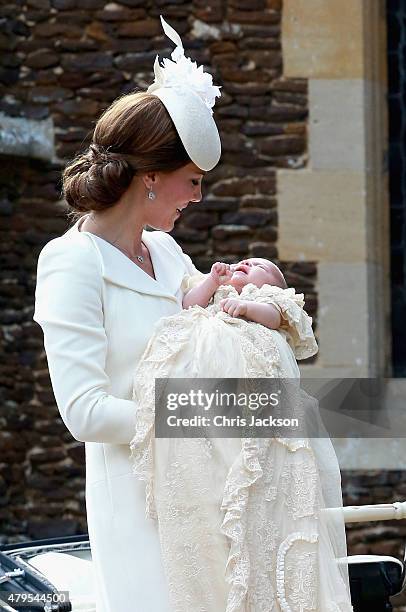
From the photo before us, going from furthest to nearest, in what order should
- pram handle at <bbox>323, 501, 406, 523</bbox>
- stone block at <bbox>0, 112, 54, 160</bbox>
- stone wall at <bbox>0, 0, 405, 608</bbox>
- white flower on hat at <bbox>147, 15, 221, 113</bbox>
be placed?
1. stone wall at <bbox>0, 0, 405, 608</bbox>
2. stone block at <bbox>0, 112, 54, 160</bbox>
3. pram handle at <bbox>323, 501, 406, 523</bbox>
4. white flower on hat at <bbox>147, 15, 221, 113</bbox>

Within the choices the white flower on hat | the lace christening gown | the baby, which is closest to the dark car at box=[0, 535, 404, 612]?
the lace christening gown

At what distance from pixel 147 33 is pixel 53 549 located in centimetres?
348

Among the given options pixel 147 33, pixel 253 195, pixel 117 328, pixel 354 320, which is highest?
pixel 147 33

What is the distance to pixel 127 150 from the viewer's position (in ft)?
8.52

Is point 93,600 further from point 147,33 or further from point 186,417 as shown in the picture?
point 147,33

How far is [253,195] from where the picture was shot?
6.34 metres

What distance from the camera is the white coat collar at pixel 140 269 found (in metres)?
2.56

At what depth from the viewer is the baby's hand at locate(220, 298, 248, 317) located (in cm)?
262

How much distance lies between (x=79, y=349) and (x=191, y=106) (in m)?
0.57

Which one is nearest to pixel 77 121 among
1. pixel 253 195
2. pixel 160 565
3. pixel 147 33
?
pixel 147 33

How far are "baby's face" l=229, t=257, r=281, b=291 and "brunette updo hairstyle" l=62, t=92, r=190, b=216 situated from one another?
37cm

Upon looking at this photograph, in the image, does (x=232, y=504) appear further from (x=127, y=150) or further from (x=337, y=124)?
(x=337, y=124)

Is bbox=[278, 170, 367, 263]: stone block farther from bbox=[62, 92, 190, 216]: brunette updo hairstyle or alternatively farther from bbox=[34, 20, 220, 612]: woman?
bbox=[62, 92, 190, 216]: brunette updo hairstyle

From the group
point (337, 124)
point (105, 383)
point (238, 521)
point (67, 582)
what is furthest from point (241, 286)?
point (337, 124)
